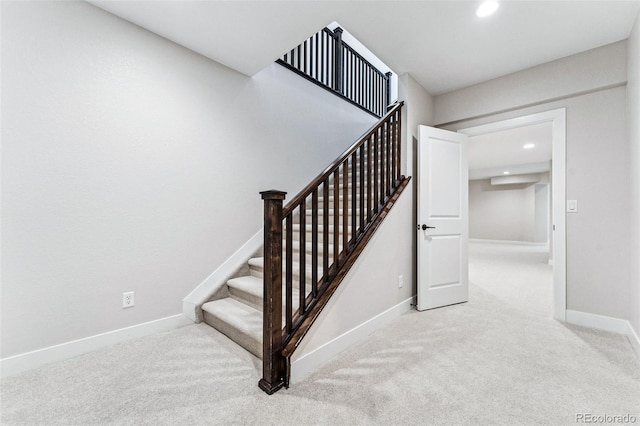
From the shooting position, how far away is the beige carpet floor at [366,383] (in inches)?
52.6

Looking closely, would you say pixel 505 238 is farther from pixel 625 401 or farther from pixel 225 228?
pixel 225 228

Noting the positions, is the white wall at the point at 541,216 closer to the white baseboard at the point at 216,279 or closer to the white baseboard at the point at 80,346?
the white baseboard at the point at 216,279

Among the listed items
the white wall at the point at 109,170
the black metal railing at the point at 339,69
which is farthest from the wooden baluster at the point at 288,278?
the black metal railing at the point at 339,69

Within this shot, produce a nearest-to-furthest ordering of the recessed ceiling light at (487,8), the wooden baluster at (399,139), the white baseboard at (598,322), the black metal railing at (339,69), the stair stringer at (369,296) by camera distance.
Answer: the stair stringer at (369,296), the recessed ceiling light at (487,8), the white baseboard at (598,322), the wooden baluster at (399,139), the black metal railing at (339,69)

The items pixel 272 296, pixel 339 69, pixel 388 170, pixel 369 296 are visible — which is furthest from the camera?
pixel 339 69

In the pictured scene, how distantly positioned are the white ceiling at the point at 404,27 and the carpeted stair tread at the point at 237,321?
2.28 metres

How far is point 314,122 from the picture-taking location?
3631 mm

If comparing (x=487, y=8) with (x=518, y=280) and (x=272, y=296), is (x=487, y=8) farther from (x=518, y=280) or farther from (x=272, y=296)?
(x=518, y=280)

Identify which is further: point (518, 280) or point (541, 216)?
point (541, 216)

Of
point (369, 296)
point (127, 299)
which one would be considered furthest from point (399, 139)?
point (127, 299)

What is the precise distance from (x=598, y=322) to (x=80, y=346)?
414cm

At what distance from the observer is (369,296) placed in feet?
7.54

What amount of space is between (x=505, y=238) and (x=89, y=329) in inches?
441

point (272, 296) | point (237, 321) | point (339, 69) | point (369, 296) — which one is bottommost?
point (237, 321)
